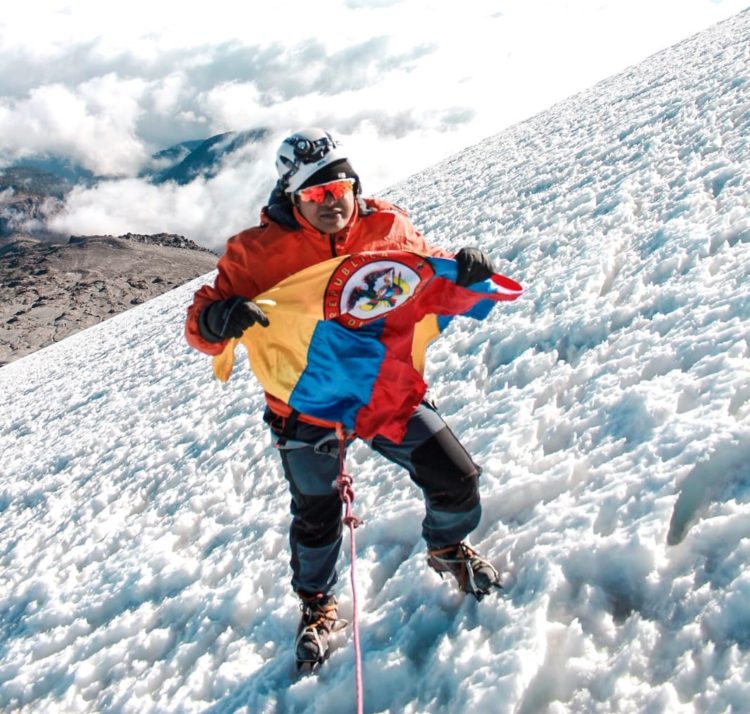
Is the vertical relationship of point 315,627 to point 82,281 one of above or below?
below

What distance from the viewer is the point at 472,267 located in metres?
3.30

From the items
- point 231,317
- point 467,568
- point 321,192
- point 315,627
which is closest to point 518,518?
point 467,568

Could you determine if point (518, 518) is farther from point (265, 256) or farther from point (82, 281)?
point (82, 281)

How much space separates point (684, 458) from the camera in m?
3.24

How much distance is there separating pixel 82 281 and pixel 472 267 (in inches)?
4033

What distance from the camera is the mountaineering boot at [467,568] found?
126 inches

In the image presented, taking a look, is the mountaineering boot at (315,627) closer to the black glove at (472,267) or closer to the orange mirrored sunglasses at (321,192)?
the black glove at (472,267)

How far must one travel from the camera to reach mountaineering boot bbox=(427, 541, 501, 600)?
10.5ft

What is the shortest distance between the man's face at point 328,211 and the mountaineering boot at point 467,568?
67.8 inches

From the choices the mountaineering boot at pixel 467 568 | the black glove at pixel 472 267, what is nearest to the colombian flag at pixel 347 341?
the black glove at pixel 472 267

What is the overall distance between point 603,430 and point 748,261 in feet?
7.07

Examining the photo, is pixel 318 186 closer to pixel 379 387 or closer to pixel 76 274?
pixel 379 387

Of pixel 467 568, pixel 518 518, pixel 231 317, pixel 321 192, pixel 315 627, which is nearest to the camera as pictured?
pixel 231 317

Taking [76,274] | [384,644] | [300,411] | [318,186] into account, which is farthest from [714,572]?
[76,274]
